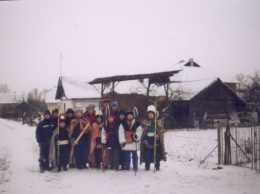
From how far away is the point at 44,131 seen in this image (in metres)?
7.00

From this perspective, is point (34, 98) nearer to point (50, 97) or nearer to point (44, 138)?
point (50, 97)

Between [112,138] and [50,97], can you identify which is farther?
[50,97]

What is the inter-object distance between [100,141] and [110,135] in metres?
0.32

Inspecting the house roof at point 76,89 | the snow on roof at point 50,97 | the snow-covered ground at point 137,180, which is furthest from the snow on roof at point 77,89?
the snow-covered ground at point 137,180

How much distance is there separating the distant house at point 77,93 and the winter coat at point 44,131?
17.2 metres

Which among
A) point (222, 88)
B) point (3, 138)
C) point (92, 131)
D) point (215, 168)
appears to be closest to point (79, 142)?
point (92, 131)

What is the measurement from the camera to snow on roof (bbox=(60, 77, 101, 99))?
25.2 m

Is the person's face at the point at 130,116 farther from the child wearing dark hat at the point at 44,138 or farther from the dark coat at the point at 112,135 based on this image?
the child wearing dark hat at the point at 44,138

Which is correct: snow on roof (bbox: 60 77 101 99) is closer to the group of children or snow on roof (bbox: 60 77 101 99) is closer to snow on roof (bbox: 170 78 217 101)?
snow on roof (bbox: 170 78 217 101)

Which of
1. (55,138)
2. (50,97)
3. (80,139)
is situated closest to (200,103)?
(80,139)

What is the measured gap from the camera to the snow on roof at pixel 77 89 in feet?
82.6

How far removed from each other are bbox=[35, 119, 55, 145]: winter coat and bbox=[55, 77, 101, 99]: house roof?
18.0m

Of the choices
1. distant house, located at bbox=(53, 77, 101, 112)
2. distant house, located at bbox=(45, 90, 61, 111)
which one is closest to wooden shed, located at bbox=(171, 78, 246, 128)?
distant house, located at bbox=(53, 77, 101, 112)

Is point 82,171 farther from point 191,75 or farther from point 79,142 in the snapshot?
point 191,75
